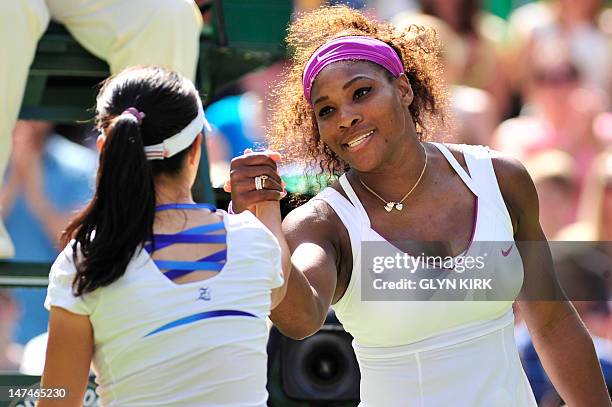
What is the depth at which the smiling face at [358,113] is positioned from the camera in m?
2.59

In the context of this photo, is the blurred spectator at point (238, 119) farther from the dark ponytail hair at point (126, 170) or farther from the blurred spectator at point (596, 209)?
the dark ponytail hair at point (126, 170)

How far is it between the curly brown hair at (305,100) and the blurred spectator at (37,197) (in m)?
1.41

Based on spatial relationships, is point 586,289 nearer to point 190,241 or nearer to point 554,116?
point 554,116

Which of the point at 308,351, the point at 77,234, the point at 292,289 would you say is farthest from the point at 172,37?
the point at 77,234

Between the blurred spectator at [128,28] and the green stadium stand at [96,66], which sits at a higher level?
the blurred spectator at [128,28]

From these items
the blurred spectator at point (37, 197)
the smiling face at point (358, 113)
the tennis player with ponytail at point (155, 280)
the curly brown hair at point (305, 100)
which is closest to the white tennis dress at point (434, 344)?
the smiling face at point (358, 113)

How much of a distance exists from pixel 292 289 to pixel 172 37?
1.85 m

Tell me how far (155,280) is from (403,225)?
0.91 m

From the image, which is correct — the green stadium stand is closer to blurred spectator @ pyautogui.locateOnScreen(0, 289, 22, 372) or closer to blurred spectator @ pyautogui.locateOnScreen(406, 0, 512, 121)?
blurred spectator @ pyautogui.locateOnScreen(0, 289, 22, 372)

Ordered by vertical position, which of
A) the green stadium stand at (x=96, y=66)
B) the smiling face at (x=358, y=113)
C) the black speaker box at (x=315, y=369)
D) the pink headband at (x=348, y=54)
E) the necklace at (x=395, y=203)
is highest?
the pink headband at (x=348, y=54)

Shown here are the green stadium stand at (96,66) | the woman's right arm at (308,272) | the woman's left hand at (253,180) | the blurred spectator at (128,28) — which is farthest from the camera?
the blurred spectator at (128,28)

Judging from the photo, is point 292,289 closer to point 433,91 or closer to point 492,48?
point 433,91

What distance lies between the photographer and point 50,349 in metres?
1.84

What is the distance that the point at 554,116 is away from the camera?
511 centimetres
